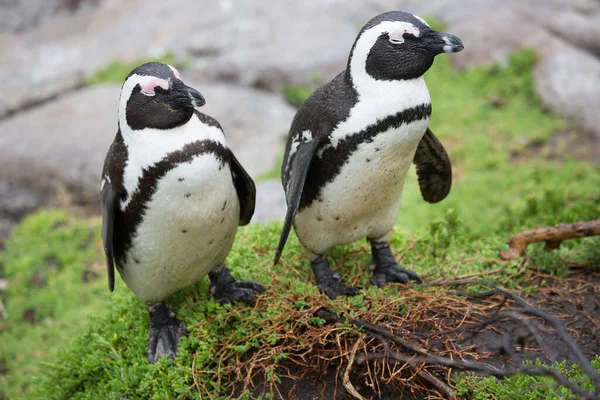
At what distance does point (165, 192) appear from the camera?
8.25ft

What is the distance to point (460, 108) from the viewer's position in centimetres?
675

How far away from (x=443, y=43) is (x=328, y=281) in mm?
1191

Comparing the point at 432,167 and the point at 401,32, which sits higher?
the point at 401,32

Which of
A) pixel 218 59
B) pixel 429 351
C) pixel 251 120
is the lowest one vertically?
pixel 251 120

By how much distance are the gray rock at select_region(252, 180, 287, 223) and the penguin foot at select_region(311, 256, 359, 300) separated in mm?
1840

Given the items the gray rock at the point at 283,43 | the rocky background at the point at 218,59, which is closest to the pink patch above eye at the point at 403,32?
the rocky background at the point at 218,59

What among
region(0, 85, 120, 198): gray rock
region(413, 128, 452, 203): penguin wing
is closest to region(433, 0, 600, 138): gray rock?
region(413, 128, 452, 203): penguin wing

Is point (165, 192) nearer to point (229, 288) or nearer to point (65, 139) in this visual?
point (229, 288)

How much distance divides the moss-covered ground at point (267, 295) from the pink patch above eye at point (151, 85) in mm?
1048

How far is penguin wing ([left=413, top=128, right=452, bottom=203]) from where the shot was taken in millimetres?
3016

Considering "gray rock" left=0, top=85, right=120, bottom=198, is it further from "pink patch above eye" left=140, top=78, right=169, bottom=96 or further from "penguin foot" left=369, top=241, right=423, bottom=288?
"pink patch above eye" left=140, top=78, right=169, bottom=96

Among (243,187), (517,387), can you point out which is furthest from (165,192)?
(517,387)

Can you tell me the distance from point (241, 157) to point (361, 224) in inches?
138

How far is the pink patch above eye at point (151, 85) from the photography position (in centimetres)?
246
